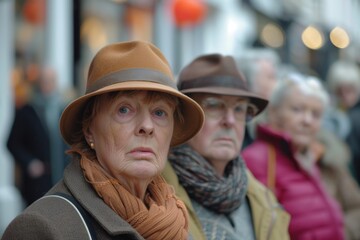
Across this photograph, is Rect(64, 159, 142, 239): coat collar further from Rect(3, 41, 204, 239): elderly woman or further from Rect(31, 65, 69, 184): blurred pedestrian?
Rect(31, 65, 69, 184): blurred pedestrian

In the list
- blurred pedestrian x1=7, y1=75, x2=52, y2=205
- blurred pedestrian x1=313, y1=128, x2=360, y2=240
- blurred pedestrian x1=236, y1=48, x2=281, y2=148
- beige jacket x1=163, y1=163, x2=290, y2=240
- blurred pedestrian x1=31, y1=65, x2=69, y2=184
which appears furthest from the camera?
blurred pedestrian x1=31, y1=65, x2=69, y2=184

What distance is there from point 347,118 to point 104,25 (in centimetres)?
740

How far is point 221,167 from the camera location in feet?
12.4

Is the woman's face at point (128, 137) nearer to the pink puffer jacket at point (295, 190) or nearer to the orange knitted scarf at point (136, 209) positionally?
the orange knitted scarf at point (136, 209)

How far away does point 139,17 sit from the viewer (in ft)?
47.2

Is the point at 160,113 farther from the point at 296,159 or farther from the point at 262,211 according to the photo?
the point at 296,159

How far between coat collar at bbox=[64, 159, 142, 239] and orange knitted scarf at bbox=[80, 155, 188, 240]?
2cm

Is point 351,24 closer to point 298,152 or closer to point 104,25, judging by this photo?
point 104,25

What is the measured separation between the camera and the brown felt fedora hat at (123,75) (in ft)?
9.04

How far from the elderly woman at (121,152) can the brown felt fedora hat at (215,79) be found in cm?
77

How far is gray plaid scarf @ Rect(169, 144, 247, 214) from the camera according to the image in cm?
355

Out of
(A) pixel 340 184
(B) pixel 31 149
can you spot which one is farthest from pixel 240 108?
(B) pixel 31 149

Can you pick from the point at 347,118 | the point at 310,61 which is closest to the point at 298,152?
the point at 347,118

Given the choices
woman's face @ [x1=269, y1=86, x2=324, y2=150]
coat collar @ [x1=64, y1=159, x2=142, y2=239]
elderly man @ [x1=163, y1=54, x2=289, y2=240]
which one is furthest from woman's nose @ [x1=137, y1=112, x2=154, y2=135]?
woman's face @ [x1=269, y1=86, x2=324, y2=150]
